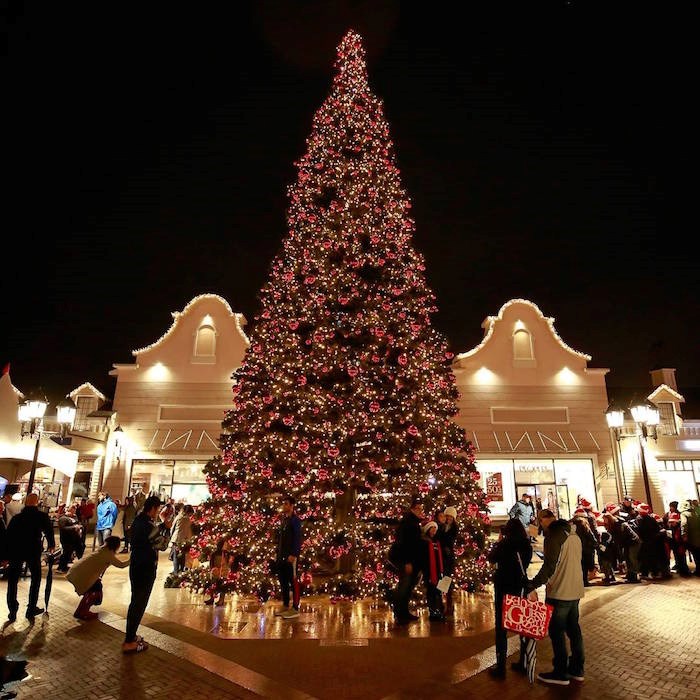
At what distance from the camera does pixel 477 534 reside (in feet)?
34.2

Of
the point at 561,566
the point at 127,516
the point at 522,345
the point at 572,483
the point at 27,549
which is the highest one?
the point at 522,345

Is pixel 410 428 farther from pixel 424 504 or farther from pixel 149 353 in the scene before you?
pixel 149 353

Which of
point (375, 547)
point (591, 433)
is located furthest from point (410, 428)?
point (591, 433)

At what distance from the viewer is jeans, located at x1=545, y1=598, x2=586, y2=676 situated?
544 centimetres

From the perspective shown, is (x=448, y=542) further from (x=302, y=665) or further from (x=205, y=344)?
(x=205, y=344)

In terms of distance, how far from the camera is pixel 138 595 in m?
6.47

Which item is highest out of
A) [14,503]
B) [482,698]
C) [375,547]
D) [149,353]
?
[149,353]

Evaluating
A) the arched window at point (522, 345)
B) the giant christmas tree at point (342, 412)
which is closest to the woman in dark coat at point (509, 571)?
the giant christmas tree at point (342, 412)

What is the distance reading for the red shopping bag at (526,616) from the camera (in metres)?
5.21

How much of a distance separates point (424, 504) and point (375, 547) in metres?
1.26

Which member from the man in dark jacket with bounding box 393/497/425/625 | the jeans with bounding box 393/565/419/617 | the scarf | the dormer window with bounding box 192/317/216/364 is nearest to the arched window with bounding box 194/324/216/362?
the dormer window with bounding box 192/317/216/364

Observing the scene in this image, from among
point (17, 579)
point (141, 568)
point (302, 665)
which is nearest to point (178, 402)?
point (17, 579)

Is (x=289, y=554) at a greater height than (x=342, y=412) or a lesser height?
lesser

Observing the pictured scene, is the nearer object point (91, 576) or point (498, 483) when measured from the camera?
point (91, 576)
